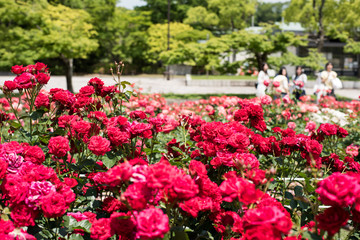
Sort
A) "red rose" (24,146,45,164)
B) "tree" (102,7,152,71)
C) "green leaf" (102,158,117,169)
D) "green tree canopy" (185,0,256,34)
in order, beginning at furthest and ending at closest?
"green tree canopy" (185,0,256,34), "tree" (102,7,152,71), "green leaf" (102,158,117,169), "red rose" (24,146,45,164)

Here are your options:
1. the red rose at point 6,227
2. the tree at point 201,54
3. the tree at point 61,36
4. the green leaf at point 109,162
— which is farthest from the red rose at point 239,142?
the tree at point 201,54

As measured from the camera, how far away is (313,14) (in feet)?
84.0

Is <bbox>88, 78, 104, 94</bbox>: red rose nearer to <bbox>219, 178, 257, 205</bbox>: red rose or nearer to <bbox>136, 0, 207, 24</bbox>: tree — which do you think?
<bbox>219, 178, 257, 205</bbox>: red rose

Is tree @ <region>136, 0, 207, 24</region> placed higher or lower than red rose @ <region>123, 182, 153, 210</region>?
higher

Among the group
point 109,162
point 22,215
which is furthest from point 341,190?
point 109,162

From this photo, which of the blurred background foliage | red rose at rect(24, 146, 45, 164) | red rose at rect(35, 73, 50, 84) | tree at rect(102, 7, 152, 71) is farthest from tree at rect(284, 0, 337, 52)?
red rose at rect(24, 146, 45, 164)

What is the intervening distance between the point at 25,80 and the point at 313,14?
1049 inches

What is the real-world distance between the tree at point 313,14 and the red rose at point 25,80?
78.4 feet

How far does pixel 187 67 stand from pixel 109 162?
34.6 metres

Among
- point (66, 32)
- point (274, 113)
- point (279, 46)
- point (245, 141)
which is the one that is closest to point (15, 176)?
point (245, 141)

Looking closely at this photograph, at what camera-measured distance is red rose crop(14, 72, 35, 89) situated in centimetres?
223

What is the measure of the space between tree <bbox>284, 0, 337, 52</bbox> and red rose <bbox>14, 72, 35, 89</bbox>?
23900 mm

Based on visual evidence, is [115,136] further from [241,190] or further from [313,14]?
[313,14]

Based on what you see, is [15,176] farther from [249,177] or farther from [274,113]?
[274,113]
